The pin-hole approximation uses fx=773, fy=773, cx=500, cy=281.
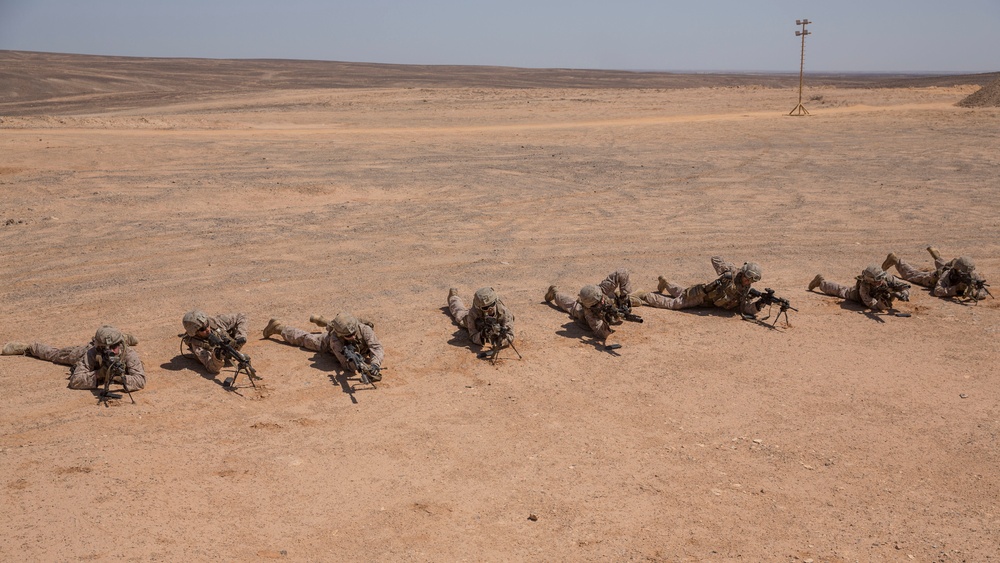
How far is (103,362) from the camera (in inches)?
355

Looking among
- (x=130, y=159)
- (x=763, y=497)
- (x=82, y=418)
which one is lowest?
(x=763, y=497)

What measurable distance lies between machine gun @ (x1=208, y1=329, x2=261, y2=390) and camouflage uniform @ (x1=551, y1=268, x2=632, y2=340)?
4594mm

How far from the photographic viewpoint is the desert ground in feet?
23.3

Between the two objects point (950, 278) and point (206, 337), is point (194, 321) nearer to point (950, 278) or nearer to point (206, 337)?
point (206, 337)

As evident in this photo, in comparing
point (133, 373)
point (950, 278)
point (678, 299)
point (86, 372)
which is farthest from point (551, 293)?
point (950, 278)

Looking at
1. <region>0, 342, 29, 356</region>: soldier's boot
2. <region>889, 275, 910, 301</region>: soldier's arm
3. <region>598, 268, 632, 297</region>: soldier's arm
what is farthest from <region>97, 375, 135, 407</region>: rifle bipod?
<region>889, 275, 910, 301</region>: soldier's arm

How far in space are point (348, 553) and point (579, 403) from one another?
376 cm

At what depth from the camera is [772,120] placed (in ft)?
116

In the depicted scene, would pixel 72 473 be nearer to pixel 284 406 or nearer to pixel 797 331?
pixel 284 406

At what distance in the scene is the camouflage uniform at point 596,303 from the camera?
36.5ft

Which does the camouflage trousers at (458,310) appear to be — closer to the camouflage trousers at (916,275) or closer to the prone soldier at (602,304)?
the prone soldier at (602,304)

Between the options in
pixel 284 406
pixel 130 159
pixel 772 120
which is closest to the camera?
pixel 284 406

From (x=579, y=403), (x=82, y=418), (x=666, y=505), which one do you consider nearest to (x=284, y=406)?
(x=82, y=418)

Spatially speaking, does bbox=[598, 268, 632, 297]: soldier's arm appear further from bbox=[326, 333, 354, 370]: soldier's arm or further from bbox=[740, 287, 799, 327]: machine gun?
bbox=[326, 333, 354, 370]: soldier's arm
